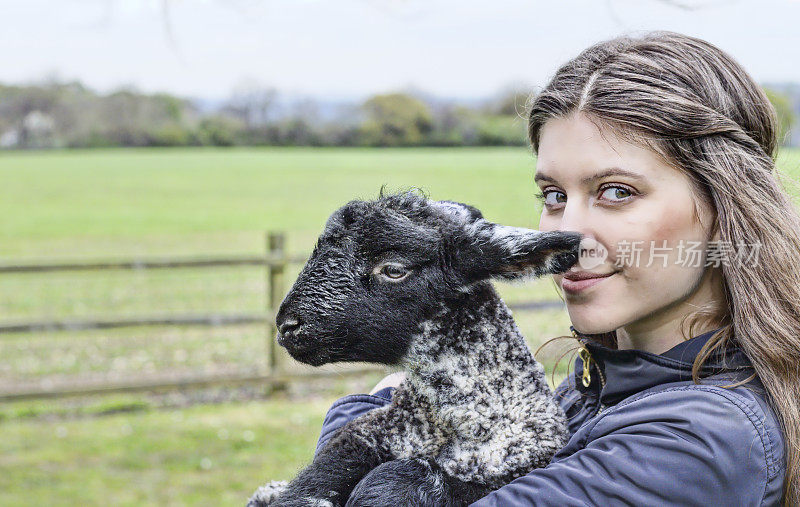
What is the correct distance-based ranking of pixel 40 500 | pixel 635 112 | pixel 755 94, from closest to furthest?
pixel 635 112, pixel 755 94, pixel 40 500

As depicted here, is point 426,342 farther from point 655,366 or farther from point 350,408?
point 655,366

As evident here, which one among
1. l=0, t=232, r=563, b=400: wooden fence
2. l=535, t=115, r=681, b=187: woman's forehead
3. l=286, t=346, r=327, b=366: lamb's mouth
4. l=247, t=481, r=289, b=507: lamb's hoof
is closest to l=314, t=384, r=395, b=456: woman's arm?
l=247, t=481, r=289, b=507: lamb's hoof

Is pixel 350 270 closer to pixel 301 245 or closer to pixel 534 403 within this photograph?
pixel 534 403

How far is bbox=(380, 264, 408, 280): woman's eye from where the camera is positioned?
194 cm

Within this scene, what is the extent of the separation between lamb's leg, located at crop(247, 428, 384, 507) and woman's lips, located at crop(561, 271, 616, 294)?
672mm

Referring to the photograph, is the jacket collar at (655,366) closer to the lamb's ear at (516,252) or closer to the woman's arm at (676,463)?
the woman's arm at (676,463)

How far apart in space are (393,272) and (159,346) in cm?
985

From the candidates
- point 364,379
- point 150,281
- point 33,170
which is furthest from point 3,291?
point 33,170

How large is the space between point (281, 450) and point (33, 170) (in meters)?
38.7

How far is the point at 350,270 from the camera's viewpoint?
196cm

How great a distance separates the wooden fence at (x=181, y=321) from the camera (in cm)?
852

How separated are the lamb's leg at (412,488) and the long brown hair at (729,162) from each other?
67cm

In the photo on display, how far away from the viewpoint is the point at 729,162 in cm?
192

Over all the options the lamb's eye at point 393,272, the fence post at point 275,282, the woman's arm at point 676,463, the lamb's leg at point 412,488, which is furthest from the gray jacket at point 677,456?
the fence post at point 275,282
